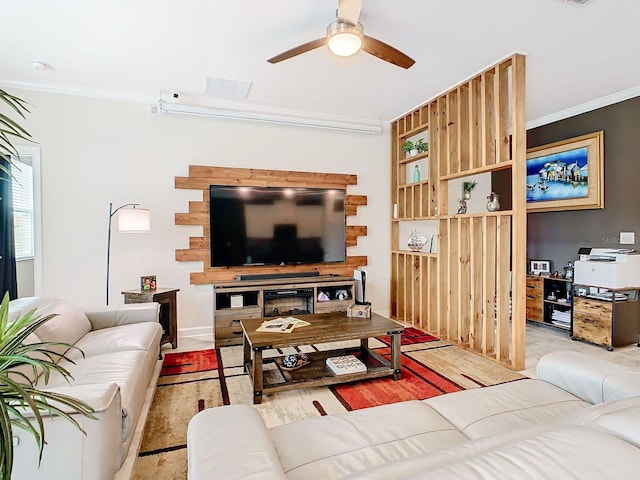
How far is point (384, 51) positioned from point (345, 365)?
228 centimetres

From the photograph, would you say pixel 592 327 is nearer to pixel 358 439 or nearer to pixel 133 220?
pixel 358 439

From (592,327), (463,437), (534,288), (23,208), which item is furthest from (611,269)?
(23,208)

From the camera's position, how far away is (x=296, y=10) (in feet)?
8.02

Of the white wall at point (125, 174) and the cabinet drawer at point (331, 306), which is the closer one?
the white wall at point (125, 174)

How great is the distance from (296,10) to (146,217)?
2275 millimetres

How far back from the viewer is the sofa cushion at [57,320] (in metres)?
2.19

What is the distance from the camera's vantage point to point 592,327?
12.2 ft

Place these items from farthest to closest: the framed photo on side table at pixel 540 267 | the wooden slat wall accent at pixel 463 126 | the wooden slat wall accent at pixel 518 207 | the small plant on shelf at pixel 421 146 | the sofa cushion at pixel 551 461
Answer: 1. the framed photo on side table at pixel 540 267
2. the small plant on shelf at pixel 421 146
3. the wooden slat wall accent at pixel 463 126
4. the wooden slat wall accent at pixel 518 207
5. the sofa cushion at pixel 551 461

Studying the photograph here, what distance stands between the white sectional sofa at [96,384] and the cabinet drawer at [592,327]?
4.20 metres

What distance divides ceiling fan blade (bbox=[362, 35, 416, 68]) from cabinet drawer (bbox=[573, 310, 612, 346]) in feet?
10.6

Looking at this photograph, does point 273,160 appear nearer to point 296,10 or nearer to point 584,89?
point 296,10

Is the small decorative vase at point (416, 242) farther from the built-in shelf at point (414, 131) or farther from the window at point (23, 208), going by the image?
the window at point (23, 208)

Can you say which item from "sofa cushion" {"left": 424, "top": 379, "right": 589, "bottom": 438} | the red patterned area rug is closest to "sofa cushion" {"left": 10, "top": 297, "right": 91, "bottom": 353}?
the red patterned area rug

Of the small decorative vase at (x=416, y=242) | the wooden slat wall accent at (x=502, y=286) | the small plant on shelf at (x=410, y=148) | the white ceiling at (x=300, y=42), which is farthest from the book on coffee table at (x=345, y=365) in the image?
the small plant on shelf at (x=410, y=148)
